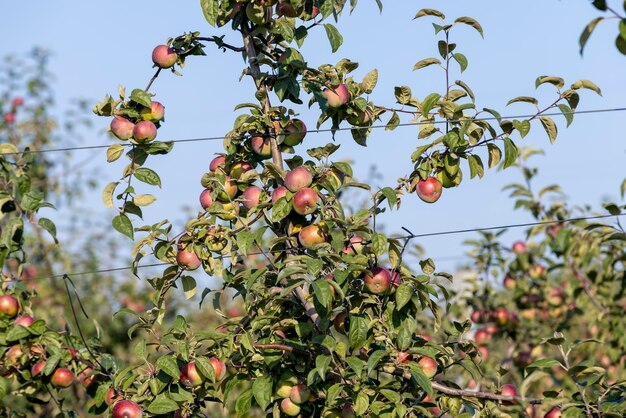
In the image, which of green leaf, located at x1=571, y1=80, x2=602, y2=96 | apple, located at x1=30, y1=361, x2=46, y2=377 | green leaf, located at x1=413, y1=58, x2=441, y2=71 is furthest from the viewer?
apple, located at x1=30, y1=361, x2=46, y2=377

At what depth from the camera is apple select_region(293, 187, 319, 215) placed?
2.19 meters

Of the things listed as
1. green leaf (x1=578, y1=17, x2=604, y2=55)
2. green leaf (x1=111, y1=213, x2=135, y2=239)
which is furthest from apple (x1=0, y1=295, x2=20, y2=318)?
green leaf (x1=578, y1=17, x2=604, y2=55)

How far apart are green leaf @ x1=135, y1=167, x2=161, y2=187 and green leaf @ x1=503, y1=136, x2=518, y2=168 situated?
2.76 feet

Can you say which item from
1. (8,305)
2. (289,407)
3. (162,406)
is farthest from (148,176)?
(8,305)

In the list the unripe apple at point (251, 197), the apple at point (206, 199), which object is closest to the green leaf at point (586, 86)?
the unripe apple at point (251, 197)

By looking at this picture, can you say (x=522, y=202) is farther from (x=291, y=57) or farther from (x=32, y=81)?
(x=32, y=81)

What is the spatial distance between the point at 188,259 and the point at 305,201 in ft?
1.09

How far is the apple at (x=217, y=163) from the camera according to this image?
7.95 feet

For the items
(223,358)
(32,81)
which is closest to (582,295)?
(223,358)

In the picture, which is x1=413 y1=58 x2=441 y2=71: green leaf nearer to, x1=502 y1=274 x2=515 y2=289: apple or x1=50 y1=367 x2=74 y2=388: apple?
x1=50 y1=367 x2=74 y2=388: apple

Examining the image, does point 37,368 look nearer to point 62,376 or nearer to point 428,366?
point 62,376

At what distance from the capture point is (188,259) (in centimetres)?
229

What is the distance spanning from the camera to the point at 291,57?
2.35 metres

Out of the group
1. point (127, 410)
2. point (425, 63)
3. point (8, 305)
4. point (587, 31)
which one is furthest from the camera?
point (8, 305)
